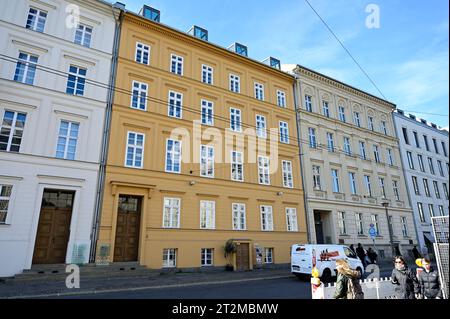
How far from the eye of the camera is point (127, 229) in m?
18.0

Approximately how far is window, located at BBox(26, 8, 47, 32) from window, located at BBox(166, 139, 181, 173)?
1030cm

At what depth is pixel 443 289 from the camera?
6316 mm

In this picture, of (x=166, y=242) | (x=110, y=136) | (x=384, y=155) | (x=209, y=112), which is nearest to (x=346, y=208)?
(x=384, y=155)

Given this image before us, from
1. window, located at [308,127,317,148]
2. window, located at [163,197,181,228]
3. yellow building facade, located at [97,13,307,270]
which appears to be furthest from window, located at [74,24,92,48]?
window, located at [308,127,317,148]

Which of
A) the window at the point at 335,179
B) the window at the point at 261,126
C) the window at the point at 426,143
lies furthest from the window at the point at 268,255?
the window at the point at 426,143

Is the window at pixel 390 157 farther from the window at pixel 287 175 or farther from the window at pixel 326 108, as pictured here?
the window at pixel 287 175

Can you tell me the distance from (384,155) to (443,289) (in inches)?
1242

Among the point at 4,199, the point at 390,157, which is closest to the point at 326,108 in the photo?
the point at 390,157

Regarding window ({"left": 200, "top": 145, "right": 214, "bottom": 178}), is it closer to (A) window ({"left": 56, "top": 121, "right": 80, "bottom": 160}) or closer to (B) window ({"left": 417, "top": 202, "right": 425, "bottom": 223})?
(A) window ({"left": 56, "top": 121, "right": 80, "bottom": 160})

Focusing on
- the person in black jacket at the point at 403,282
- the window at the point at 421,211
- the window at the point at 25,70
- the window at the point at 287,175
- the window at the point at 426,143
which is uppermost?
the window at the point at 426,143

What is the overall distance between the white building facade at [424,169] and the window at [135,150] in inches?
1239

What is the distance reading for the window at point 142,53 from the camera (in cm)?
2114

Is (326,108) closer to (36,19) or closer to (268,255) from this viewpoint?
(268,255)

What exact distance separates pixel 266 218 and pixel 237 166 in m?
4.66
